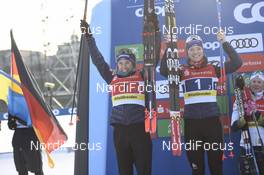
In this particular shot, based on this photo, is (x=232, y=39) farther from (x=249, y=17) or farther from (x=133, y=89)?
(x=133, y=89)

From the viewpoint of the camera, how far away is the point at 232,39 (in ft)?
15.7

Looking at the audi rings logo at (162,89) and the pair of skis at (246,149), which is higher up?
the audi rings logo at (162,89)

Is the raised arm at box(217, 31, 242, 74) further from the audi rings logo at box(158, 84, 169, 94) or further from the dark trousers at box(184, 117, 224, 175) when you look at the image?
the audi rings logo at box(158, 84, 169, 94)

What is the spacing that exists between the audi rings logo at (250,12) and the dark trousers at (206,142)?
1.41 m

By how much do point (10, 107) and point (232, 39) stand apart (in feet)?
9.01

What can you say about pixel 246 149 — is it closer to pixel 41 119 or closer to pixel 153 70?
pixel 153 70

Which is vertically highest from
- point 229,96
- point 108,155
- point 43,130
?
point 229,96

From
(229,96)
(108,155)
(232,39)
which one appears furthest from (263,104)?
(108,155)

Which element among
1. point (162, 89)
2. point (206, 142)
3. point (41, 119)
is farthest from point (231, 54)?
point (41, 119)

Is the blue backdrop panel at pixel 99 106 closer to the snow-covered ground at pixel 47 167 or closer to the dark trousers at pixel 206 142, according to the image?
the dark trousers at pixel 206 142

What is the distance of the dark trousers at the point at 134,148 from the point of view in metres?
3.96

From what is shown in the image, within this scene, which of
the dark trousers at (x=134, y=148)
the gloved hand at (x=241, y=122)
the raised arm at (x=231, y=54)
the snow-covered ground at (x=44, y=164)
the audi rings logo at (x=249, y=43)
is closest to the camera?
the dark trousers at (x=134, y=148)

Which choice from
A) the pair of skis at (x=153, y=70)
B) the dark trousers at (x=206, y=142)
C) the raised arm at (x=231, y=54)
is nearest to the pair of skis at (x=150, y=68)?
the pair of skis at (x=153, y=70)

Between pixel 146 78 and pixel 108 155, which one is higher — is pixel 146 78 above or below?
above
